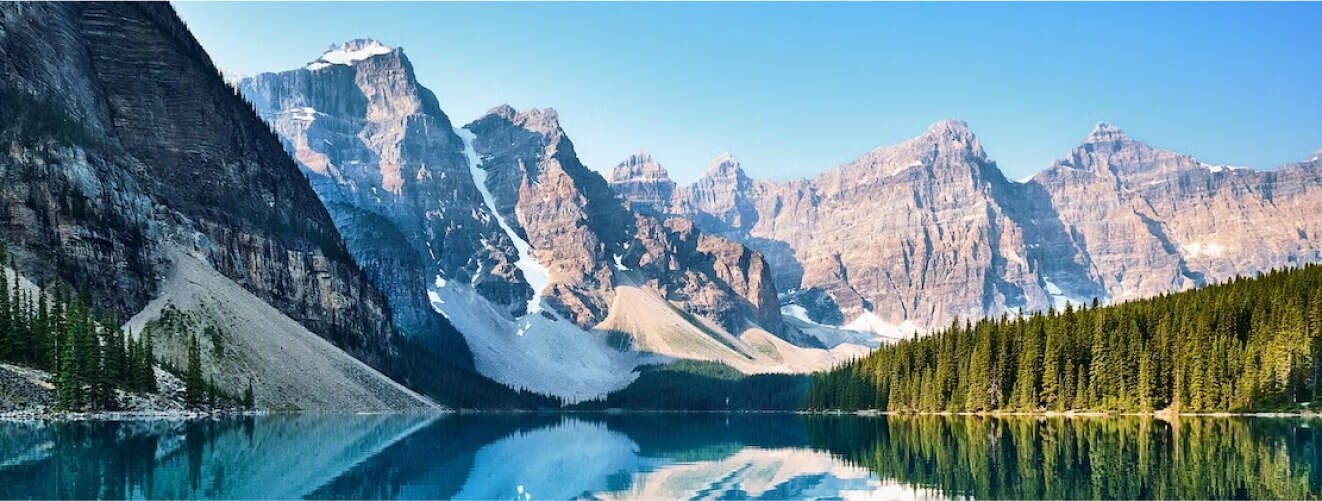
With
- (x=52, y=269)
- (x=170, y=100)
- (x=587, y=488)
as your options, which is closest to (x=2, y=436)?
(x=587, y=488)

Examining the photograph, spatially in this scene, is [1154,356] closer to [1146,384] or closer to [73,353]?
[1146,384]

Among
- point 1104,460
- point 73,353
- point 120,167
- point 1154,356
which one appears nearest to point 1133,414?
point 1154,356

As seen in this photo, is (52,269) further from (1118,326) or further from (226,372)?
(1118,326)

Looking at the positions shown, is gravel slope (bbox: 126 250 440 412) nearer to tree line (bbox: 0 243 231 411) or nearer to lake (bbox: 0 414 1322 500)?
tree line (bbox: 0 243 231 411)

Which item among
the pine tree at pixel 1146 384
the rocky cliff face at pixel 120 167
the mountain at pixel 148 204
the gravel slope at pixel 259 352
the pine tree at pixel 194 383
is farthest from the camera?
the rocky cliff face at pixel 120 167

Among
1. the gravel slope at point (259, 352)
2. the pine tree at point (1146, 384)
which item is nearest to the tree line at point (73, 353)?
the gravel slope at point (259, 352)

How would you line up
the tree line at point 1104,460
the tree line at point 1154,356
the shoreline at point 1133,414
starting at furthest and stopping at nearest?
the tree line at point 1154,356, the shoreline at point 1133,414, the tree line at point 1104,460

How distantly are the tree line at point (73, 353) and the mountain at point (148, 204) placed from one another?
20551 mm

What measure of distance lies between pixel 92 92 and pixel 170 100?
58.9 feet

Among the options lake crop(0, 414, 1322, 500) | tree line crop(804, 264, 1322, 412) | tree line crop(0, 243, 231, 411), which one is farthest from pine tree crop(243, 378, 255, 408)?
tree line crop(804, 264, 1322, 412)

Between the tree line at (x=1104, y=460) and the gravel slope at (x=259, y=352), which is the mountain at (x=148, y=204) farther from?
the tree line at (x=1104, y=460)

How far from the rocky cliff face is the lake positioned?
57.5m

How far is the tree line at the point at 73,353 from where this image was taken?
96.3 m

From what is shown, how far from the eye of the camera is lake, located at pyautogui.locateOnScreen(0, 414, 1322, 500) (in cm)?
4612
